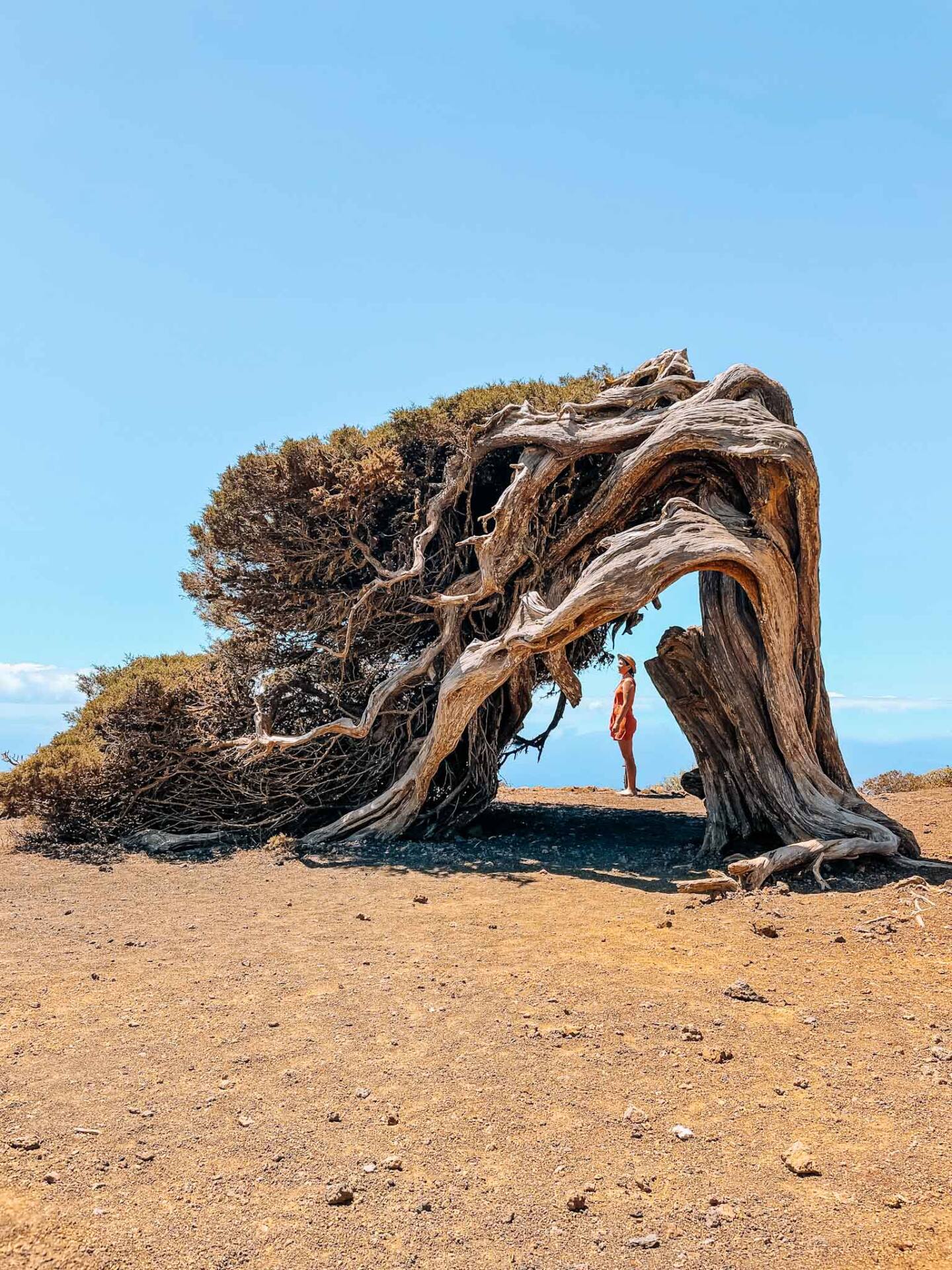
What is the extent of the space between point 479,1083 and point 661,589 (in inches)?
236

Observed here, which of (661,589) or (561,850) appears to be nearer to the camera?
(661,589)

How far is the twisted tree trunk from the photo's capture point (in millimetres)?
9234

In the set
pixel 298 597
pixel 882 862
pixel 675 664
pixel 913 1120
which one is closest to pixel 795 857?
pixel 882 862

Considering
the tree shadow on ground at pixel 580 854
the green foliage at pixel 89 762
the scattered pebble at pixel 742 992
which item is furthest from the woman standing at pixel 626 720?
the scattered pebble at pixel 742 992

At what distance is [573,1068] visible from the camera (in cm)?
454

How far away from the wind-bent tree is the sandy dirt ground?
2.39 m

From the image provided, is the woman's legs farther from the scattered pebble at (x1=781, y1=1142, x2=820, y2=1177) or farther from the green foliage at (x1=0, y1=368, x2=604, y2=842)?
the scattered pebble at (x1=781, y1=1142, x2=820, y2=1177)

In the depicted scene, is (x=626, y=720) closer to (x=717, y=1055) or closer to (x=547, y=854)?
(x=547, y=854)

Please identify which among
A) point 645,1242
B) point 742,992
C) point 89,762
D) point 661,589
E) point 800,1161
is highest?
point 661,589

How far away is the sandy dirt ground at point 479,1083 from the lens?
3.29 m

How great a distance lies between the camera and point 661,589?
934 centimetres

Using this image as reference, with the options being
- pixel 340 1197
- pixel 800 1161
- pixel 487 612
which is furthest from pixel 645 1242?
pixel 487 612

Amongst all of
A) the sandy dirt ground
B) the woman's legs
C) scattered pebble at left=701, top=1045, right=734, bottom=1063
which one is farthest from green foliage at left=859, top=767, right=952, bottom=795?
scattered pebble at left=701, top=1045, right=734, bottom=1063

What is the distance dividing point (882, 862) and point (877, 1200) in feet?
19.4
